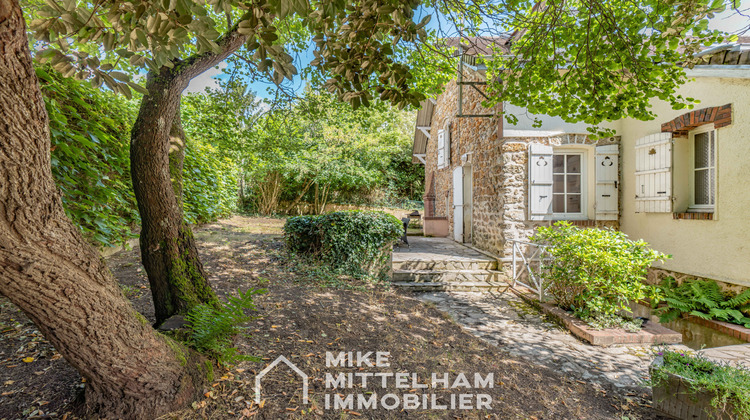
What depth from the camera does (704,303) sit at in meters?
4.22

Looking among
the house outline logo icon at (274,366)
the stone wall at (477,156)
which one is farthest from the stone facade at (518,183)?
the house outline logo icon at (274,366)

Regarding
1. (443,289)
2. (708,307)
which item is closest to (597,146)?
(708,307)

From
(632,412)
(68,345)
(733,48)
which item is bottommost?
(632,412)

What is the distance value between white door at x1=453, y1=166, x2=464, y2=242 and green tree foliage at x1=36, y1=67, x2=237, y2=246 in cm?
639

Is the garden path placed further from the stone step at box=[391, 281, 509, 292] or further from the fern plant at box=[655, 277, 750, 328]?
the fern plant at box=[655, 277, 750, 328]

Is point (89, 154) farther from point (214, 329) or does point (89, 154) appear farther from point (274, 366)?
point (274, 366)

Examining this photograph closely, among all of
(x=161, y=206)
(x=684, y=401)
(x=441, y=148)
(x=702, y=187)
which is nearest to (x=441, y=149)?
(x=441, y=148)

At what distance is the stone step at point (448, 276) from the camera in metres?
5.73

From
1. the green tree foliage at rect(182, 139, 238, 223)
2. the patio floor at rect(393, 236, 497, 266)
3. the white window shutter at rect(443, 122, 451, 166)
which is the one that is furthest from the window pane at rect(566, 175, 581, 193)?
the green tree foliage at rect(182, 139, 238, 223)

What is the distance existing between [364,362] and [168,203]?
1852mm

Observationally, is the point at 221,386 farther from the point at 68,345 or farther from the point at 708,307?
the point at 708,307

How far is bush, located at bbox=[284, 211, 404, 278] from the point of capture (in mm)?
5473

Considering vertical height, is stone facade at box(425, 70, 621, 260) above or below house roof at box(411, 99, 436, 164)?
below

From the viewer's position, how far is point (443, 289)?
5.57m
